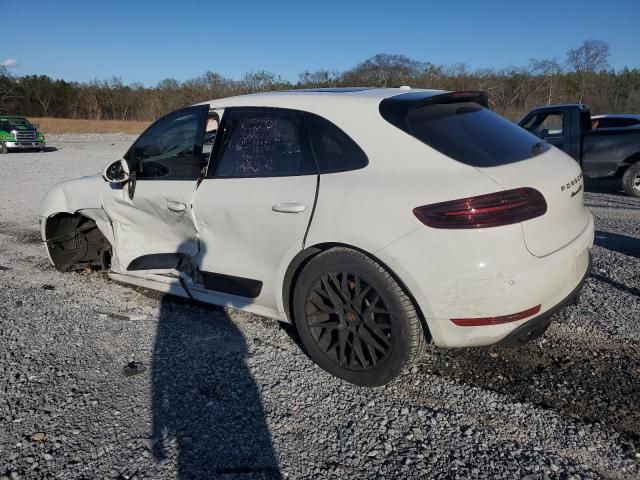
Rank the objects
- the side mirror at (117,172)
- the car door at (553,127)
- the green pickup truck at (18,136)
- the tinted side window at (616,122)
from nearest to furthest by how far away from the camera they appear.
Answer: the side mirror at (117,172) → the car door at (553,127) → the tinted side window at (616,122) → the green pickup truck at (18,136)

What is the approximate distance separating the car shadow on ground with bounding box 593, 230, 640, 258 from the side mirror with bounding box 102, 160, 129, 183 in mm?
5140

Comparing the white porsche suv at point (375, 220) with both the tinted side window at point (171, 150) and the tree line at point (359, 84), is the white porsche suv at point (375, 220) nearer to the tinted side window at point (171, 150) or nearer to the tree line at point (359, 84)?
the tinted side window at point (171, 150)

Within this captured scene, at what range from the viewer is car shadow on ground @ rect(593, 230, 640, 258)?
17.9 ft

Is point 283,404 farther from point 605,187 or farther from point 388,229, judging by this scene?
point 605,187

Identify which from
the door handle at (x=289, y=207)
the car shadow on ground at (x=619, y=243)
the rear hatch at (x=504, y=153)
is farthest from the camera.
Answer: the car shadow on ground at (x=619, y=243)

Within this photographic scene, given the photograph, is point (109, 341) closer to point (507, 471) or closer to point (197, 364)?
point (197, 364)

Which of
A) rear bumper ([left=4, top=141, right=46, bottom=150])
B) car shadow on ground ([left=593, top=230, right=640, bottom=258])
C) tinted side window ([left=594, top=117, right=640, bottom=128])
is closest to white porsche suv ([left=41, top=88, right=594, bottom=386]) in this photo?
car shadow on ground ([left=593, top=230, right=640, bottom=258])

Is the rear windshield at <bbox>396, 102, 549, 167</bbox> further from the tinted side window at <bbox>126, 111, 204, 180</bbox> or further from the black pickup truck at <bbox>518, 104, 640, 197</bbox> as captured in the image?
the black pickup truck at <bbox>518, 104, 640, 197</bbox>

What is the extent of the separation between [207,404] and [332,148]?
1680mm

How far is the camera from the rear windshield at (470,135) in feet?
A: 8.98

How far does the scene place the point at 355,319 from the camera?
291 centimetres

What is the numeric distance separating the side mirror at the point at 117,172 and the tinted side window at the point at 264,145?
1.06 meters

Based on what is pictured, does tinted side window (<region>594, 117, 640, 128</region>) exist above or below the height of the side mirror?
below

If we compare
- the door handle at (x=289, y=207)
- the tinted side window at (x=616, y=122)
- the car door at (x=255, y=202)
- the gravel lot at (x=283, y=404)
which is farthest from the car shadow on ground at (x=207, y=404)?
the tinted side window at (x=616, y=122)
